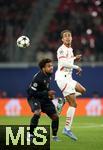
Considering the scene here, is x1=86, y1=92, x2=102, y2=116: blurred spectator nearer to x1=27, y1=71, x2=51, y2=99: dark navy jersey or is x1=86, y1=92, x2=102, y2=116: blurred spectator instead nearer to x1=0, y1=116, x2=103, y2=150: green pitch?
x1=0, y1=116, x2=103, y2=150: green pitch

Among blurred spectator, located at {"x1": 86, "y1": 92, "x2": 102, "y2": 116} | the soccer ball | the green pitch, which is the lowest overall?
the green pitch

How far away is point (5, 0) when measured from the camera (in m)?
30.5

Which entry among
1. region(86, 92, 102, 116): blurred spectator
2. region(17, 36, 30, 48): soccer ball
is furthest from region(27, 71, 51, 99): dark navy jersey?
region(86, 92, 102, 116): blurred spectator

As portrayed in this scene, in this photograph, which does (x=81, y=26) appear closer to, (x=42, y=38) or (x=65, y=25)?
(x=65, y=25)

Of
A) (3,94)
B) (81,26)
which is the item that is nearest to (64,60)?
(3,94)

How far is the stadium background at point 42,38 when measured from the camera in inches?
1056

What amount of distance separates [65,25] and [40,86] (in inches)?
644

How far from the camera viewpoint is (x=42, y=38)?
1152 inches

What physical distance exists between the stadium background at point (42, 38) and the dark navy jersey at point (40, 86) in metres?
11.0

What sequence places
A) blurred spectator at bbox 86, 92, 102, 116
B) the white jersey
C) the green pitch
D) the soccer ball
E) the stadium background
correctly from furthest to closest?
the stadium background → blurred spectator at bbox 86, 92, 102, 116 → the soccer ball → the white jersey → the green pitch

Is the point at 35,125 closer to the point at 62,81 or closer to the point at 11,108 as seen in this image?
the point at 62,81

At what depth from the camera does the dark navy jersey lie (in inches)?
525

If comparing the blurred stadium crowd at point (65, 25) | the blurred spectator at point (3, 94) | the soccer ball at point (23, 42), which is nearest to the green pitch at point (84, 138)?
the soccer ball at point (23, 42)

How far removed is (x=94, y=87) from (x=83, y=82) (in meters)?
0.59
